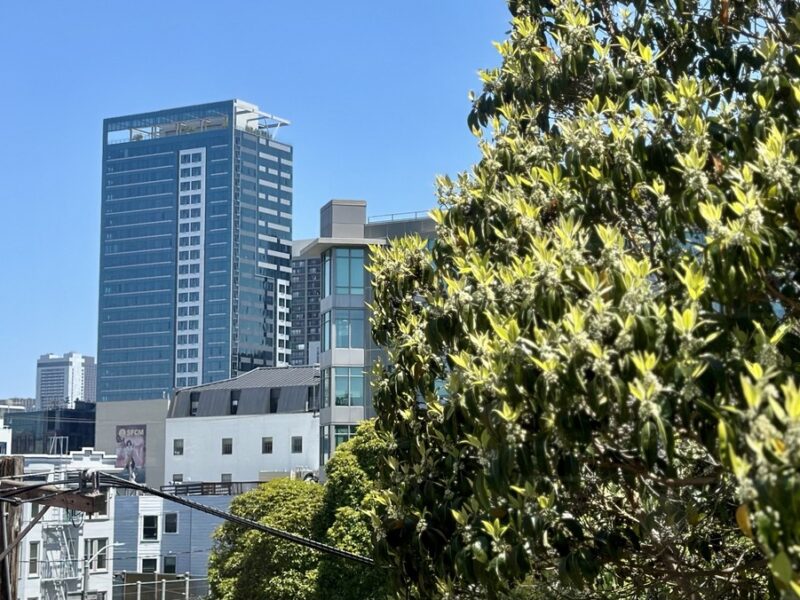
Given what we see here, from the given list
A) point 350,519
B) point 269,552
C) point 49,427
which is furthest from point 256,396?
point 49,427

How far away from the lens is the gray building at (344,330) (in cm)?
4875

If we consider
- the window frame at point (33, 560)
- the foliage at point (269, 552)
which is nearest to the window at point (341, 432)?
the foliage at point (269, 552)

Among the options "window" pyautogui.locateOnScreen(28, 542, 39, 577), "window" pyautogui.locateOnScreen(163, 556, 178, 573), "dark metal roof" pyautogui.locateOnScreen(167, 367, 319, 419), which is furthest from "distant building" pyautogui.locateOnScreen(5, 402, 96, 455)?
"window" pyautogui.locateOnScreen(28, 542, 39, 577)

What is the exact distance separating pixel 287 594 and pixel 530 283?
83.6 feet

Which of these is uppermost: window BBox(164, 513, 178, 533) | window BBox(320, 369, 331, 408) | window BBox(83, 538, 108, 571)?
window BBox(320, 369, 331, 408)

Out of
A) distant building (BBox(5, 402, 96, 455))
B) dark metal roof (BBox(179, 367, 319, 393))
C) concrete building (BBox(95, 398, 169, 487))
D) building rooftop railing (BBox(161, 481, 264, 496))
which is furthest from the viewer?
distant building (BBox(5, 402, 96, 455))

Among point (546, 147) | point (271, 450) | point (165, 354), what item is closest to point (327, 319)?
point (271, 450)

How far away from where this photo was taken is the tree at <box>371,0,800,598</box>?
623 cm

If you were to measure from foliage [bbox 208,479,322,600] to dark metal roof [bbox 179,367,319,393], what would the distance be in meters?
48.5

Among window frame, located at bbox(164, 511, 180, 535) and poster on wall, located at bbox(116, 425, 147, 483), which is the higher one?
poster on wall, located at bbox(116, 425, 147, 483)

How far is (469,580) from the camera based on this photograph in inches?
301

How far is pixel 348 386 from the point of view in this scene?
49.0 meters

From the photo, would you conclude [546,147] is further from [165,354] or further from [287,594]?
[165,354]

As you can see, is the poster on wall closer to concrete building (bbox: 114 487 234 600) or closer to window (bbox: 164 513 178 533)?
window (bbox: 164 513 178 533)
